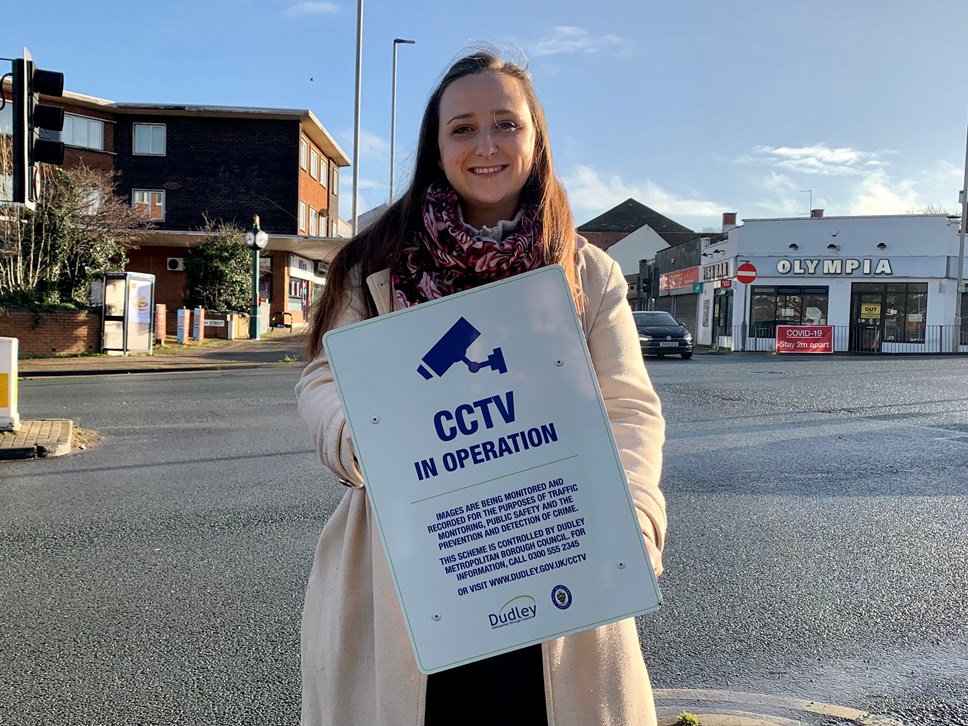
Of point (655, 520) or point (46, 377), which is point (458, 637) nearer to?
point (655, 520)

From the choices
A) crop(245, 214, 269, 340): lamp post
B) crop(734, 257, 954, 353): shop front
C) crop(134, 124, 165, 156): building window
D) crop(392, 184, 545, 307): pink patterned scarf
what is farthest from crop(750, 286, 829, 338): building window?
crop(392, 184, 545, 307): pink patterned scarf

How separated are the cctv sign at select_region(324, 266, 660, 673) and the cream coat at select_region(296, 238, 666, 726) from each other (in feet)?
0.29

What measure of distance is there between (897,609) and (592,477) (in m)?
3.51

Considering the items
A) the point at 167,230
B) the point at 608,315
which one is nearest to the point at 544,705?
the point at 608,315

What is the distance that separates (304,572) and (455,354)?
3.53m

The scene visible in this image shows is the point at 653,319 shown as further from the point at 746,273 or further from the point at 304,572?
the point at 304,572

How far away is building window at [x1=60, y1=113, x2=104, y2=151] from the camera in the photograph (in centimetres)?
3216

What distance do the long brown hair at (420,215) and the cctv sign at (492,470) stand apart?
28cm

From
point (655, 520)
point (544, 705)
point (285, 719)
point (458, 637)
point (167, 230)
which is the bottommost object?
point (285, 719)

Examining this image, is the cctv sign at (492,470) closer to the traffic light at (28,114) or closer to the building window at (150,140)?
the traffic light at (28,114)

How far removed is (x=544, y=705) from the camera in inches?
62.8

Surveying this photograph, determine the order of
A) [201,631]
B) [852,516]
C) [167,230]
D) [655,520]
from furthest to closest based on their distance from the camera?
1. [167,230]
2. [852,516]
3. [201,631]
4. [655,520]

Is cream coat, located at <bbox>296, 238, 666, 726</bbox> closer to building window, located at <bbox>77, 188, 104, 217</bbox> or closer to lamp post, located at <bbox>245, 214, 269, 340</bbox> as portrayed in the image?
building window, located at <bbox>77, 188, 104, 217</bbox>

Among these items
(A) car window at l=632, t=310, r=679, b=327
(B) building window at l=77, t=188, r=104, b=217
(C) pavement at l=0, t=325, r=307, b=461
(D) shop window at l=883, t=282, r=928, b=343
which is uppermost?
(B) building window at l=77, t=188, r=104, b=217
